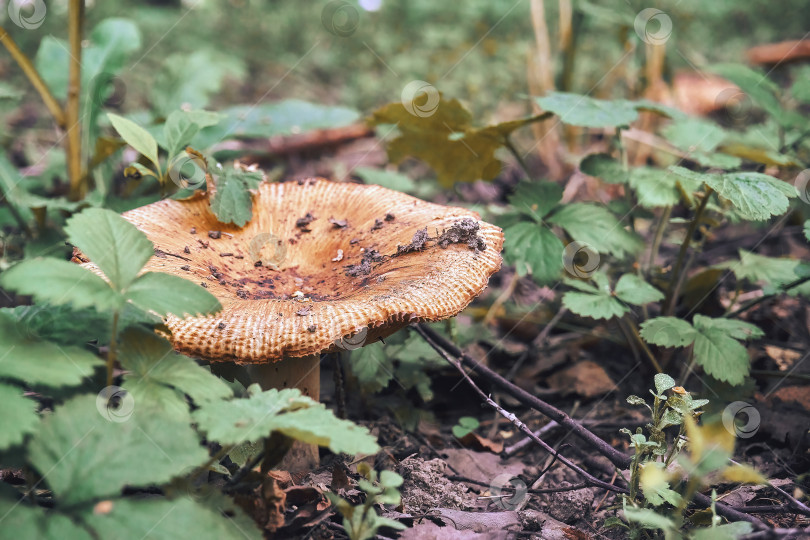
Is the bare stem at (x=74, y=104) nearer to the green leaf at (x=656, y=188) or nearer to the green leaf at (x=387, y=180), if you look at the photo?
the green leaf at (x=387, y=180)

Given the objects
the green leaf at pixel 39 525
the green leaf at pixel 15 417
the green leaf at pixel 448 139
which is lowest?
the green leaf at pixel 39 525

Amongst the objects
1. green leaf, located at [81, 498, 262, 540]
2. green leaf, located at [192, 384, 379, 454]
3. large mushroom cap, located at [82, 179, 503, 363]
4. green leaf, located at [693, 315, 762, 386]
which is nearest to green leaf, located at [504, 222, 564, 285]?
large mushroom cap, located at [82, 179, 503, 363]

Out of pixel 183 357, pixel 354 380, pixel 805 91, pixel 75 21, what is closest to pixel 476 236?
pixel 354 380

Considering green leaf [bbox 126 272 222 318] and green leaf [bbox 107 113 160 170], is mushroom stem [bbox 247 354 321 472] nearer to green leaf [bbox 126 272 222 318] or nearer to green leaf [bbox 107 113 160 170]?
green leaf [bbox 126 272 222 318]

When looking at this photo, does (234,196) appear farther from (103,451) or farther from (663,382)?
(663,382)

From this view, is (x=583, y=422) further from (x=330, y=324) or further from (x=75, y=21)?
(x=75, y=21)

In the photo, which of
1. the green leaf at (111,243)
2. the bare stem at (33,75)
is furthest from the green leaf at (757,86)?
the bare stem at (33,75)
